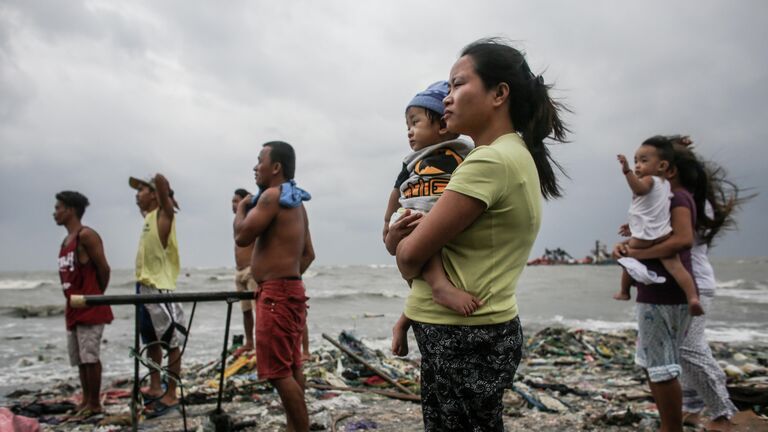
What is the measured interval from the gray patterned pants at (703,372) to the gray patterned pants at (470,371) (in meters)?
2.47

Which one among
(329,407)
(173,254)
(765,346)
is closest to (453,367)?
(329,407)

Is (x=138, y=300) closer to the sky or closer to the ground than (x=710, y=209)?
closer to the ground

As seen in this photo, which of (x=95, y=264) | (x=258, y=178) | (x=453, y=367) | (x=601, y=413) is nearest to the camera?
(x=453, y=367)

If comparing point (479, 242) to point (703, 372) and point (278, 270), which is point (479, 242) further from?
point (703, 372)

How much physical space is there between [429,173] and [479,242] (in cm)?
32

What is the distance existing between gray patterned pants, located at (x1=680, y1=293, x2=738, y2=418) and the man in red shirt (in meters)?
4.89

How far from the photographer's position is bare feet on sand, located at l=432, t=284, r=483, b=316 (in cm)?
153

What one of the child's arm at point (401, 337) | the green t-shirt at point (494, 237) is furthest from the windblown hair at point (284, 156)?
the green t-shirt at point (494, 237)

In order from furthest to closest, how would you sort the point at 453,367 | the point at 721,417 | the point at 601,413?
the point at 601,413 → the point at 721,417 → the point at 453,367

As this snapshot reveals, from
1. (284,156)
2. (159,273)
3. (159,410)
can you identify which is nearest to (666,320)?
(284,156)

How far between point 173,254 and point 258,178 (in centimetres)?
205

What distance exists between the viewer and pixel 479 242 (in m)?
1.58

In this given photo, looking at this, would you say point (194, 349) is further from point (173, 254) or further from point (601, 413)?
point (601, 413)

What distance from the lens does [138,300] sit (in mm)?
2703
